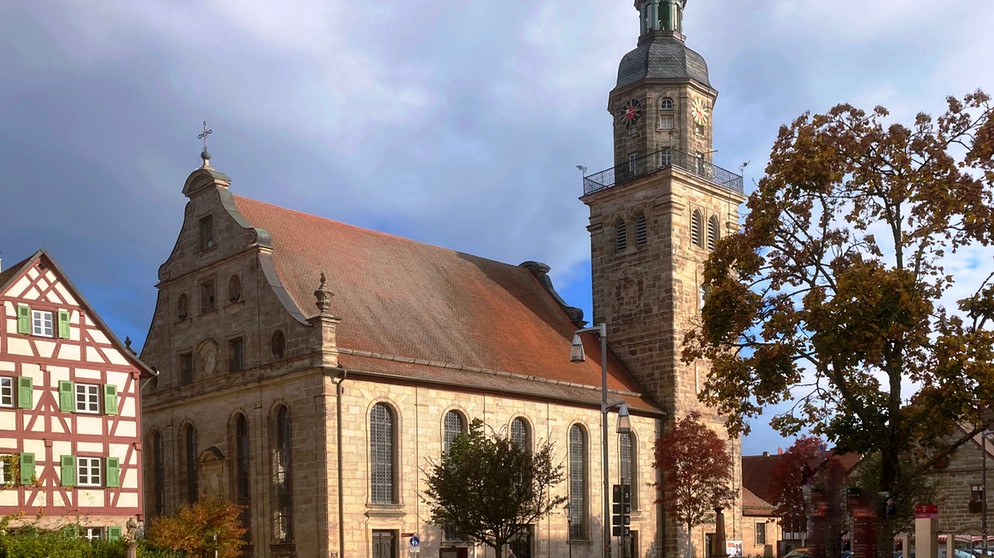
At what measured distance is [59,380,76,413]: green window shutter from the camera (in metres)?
35.2

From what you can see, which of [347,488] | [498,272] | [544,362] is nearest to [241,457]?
[347,488]

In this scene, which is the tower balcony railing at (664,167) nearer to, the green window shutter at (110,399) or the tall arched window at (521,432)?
the tall arched window at (521,432)

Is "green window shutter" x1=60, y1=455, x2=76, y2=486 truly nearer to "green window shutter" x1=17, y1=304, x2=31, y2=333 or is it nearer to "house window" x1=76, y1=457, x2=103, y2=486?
"house window" x1=76, y1=457, x2=103, y2=486

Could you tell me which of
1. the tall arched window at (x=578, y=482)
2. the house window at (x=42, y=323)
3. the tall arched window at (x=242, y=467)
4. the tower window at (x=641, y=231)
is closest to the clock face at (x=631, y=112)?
the tower window at (x=641, y=231)

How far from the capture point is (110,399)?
120 feet

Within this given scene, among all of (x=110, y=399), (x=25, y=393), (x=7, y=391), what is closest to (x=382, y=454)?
(x=110, y=399)

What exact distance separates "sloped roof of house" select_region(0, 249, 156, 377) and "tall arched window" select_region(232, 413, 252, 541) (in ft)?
13.1

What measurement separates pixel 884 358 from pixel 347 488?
20554 mm

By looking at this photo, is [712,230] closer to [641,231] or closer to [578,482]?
[641,231]

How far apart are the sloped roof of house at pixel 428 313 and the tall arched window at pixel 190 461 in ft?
24.4

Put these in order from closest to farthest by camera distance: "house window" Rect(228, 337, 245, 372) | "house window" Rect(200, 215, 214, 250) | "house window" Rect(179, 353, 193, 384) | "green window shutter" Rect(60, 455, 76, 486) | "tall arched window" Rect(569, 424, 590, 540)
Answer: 1. "green window shutter" Rect(60, 455, 76, 486)
2. "house window" Rect(228, 337, 245, 372)
3. "house window" Rect(200, 215, 214, 250)
4. "house window" Rect(179, 353, 193, 384)
5. "tall arched window" Rect(569, 424, 590, 540)

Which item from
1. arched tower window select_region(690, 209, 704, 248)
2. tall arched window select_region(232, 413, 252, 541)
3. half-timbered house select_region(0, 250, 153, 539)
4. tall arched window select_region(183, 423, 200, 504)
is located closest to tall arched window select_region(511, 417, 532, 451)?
tall arched window select_region(232, 413, 252, 541)

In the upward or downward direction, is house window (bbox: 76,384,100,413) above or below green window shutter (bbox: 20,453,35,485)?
above

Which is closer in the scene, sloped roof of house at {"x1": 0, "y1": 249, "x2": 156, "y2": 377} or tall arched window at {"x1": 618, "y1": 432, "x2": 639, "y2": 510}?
sloped roof of house at {"x1": 0, "y1": 249, "x2": 156, "y2": 377}
